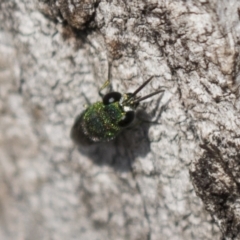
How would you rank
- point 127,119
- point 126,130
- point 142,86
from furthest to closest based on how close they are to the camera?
point 126,130
point 127,119
point 142,86

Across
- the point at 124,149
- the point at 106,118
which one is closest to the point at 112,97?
the point at 106,118

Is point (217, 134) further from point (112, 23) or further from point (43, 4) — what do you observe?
point (43, 4)

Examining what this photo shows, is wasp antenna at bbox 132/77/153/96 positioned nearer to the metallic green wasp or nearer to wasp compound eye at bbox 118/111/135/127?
the metallic green wasp

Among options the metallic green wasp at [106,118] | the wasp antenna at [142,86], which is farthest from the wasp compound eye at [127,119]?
the wasp antenna at [142,86]

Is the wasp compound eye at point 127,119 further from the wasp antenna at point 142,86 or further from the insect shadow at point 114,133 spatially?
the wasp antenna at point 142,86

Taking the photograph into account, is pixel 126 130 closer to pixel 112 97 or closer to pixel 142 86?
pixel 112 97
